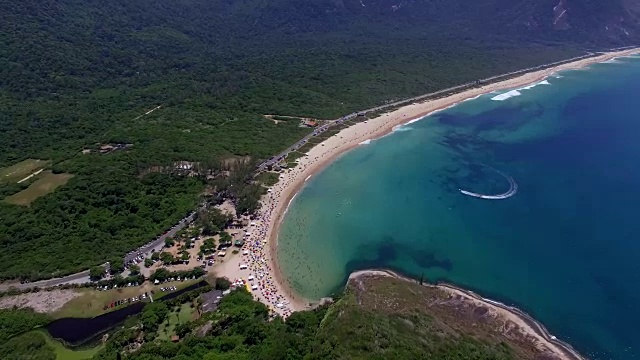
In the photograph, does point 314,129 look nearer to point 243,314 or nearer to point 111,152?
point 111,152

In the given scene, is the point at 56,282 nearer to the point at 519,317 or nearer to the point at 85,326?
the point at 85,326

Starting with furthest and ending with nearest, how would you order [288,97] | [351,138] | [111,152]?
[288,97]
[351,138]
[111,152]

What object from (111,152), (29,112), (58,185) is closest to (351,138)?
(111,152)

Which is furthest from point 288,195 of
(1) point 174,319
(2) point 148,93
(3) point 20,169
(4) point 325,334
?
(2) point 148,93

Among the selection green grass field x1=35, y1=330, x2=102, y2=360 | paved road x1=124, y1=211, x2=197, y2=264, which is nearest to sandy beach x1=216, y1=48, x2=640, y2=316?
paved road x1=124, y1=211, x2=197, y2=264

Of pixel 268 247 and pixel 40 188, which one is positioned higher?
pixel 40 188

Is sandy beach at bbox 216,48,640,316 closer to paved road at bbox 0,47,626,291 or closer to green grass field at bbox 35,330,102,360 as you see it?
paved road at bbox 0,47,626,291
